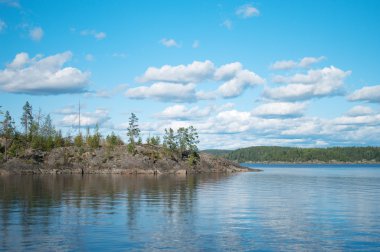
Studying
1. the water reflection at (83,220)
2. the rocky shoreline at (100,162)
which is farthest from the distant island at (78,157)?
the water reflection at (83,220)

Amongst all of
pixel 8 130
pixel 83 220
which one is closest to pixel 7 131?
A: pixel 8 130

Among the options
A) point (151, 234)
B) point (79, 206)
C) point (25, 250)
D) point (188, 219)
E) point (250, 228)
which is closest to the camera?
point (25, 250)

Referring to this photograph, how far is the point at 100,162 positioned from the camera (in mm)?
184375

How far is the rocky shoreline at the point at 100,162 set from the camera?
561 feet

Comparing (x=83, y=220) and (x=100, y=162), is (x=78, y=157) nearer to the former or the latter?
(x=100, y=162)

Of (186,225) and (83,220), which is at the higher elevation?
(83,220)

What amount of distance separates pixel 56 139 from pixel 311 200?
15171 cm

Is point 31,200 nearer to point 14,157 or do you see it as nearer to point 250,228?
point 250,228

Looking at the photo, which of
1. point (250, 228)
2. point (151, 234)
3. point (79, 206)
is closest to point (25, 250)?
point (151, 234)

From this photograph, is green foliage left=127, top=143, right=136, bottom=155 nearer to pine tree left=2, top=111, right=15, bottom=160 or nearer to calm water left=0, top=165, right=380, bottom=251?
pine tree left=2, top=111, right=15, bottom=160

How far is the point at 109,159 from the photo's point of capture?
188 meters

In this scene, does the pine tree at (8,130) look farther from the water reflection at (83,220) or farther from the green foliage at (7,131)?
the water reflection at (83,220)

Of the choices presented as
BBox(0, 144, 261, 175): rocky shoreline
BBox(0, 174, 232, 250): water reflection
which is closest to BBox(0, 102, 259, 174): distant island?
BBox(0, 144, 261, 175): rocky shoreline

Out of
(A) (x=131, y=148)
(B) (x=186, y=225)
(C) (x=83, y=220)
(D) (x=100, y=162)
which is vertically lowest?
(B) (x=186, y=225)
